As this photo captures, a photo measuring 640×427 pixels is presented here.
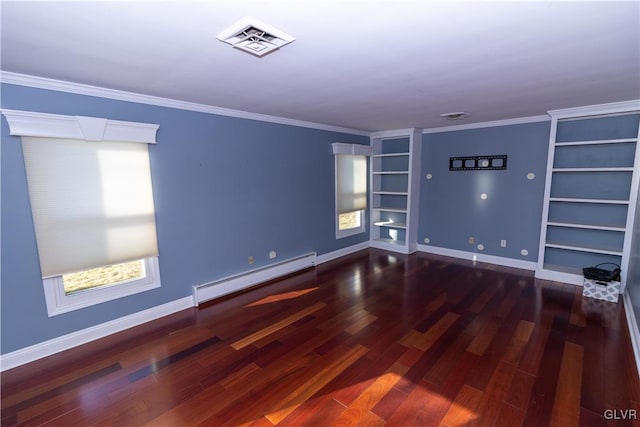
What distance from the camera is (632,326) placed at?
2854 millimetres

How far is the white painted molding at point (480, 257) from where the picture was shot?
4730mm

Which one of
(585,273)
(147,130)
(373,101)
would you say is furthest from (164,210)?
(585,273)

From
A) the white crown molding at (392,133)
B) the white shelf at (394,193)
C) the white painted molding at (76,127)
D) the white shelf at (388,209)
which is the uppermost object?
the white crown molding at (392,133)

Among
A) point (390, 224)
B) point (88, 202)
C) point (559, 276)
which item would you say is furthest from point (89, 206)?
point (559, 276)

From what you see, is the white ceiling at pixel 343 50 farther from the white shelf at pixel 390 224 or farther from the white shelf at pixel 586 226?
the white shelf at pixel 390 224

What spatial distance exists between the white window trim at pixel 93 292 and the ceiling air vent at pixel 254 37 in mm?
2439

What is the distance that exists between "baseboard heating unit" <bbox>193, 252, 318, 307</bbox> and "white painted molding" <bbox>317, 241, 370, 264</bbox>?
0.63 feet

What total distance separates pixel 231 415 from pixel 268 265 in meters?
2.46

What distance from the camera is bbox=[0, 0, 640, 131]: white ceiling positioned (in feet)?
4.95

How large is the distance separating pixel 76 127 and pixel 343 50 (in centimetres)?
237

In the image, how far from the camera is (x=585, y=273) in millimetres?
3676

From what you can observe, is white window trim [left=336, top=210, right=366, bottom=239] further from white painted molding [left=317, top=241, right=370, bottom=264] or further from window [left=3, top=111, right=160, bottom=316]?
window [left=3, top=111, right=160, bottom=316]

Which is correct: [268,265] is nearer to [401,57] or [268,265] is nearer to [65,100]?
[65,100]

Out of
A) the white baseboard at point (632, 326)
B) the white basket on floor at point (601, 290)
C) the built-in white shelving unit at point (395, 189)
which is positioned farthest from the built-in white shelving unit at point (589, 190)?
the built-in white shelving unit at point (395, 189)
